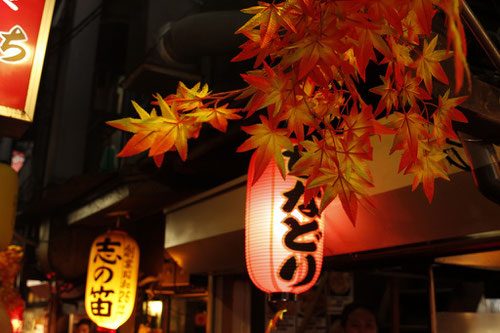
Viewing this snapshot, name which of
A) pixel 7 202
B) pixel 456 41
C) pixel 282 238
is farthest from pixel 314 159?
pixel 7 202


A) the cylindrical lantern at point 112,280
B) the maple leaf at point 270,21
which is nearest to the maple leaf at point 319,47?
the maple leaf at point 270,21

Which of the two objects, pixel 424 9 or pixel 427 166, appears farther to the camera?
pixel 427 166

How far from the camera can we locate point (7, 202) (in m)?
4.23

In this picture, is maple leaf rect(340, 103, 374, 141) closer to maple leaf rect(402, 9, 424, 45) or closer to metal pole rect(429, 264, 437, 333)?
maple leaf rect(402, 9, 424, 45)

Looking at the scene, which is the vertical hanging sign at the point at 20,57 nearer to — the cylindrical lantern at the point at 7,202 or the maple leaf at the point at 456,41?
the cylindrical lantern at the point at 7,202

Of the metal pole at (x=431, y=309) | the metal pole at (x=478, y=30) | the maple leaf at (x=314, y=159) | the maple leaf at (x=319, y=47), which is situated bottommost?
the metal pole at (x=431, y=309)

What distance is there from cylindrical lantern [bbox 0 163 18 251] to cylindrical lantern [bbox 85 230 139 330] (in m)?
7.16

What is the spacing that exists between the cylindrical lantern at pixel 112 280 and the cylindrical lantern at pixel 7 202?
7159mm

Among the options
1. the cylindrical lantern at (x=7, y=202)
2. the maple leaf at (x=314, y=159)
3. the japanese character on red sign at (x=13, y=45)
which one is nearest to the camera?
the maple leaf at (x=314, y=159)

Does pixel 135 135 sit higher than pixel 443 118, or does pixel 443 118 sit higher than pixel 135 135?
pixel 443 118

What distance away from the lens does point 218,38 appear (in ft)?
25.6

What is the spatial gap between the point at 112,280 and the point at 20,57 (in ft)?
23.5

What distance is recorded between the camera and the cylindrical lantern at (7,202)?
13.7 ft

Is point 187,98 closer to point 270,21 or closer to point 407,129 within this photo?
point 270,21
